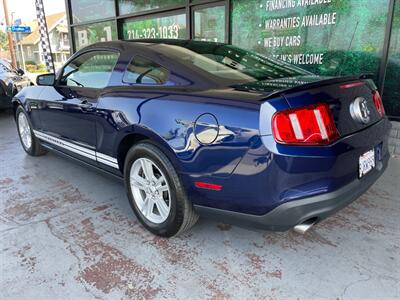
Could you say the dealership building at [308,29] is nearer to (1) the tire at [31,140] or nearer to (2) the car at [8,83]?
(2) the car at [8,83]

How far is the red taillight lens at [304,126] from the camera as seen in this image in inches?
71.3

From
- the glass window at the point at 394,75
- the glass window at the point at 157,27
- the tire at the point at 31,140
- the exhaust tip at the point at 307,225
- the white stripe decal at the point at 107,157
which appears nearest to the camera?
the exhaust tip at the point at 307,225

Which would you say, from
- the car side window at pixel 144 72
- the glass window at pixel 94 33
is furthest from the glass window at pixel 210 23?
the car side window at pixel 144 72

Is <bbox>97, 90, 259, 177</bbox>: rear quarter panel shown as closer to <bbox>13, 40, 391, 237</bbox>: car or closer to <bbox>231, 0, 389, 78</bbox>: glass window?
<bbox>13, 40, 391, 237</bbox>: car

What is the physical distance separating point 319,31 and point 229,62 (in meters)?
3.20

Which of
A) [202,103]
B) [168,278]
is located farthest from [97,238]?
[202,103]

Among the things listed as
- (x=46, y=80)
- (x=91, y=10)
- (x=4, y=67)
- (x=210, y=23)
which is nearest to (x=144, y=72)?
(x=46, y=80)

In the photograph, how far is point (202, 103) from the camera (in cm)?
207

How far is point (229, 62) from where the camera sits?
2676 mm

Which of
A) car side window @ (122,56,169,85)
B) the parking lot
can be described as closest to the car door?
car side window @ (122,56,169,85)

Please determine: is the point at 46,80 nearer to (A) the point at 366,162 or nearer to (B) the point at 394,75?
(A) the point at 366,162

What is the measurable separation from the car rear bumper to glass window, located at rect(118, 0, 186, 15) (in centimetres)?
585

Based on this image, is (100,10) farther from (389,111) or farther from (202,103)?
(202,103)

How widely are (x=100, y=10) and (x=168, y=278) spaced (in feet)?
28.5
